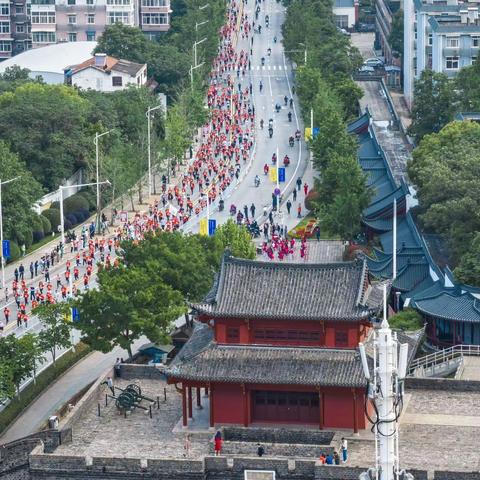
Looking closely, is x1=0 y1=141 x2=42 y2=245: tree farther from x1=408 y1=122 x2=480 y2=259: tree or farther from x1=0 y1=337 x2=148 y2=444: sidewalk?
x1=408 y1=122 x2=480 y2=259: tree

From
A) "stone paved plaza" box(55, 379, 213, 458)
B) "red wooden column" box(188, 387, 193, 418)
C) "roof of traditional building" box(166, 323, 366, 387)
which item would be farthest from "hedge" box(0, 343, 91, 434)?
"roof of traditional building" box(166, 323, 366, 387)

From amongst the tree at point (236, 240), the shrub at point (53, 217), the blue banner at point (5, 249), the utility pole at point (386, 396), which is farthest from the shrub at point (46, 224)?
the utility pole at point (386, 396)

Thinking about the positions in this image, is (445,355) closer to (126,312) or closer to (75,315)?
(126,312)

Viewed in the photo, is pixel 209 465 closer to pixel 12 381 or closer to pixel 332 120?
pixel 12 381

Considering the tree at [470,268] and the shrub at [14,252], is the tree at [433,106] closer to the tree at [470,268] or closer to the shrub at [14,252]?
A: the shrub at [14,252]

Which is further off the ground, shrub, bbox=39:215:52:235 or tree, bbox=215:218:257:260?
tree, bbox=215:218:257:260

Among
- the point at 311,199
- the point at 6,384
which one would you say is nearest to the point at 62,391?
the point at 6,384
